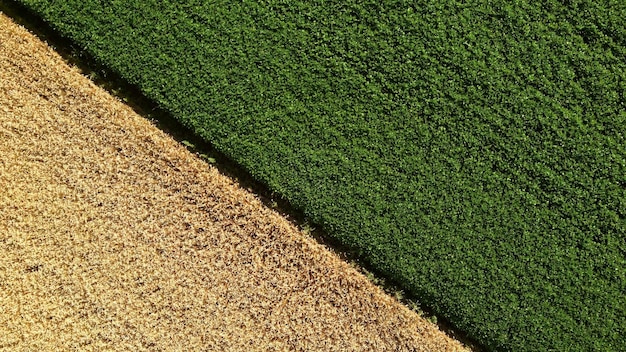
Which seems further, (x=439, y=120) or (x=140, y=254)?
(x=140, y=254)

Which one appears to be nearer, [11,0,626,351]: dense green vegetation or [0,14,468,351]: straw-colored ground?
[11,0,626,351]: dense green vegetation

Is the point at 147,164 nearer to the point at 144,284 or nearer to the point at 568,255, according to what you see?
the point at 144,284

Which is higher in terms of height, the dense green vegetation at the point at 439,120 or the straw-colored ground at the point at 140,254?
the dense green vegetation at the point at 439,120

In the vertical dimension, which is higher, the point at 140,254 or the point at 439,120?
the point at 439,120

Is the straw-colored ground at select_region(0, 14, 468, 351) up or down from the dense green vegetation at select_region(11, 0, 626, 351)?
down

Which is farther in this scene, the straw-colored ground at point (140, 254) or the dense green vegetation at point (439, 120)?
the straw-colored ground at point (140, 254)
